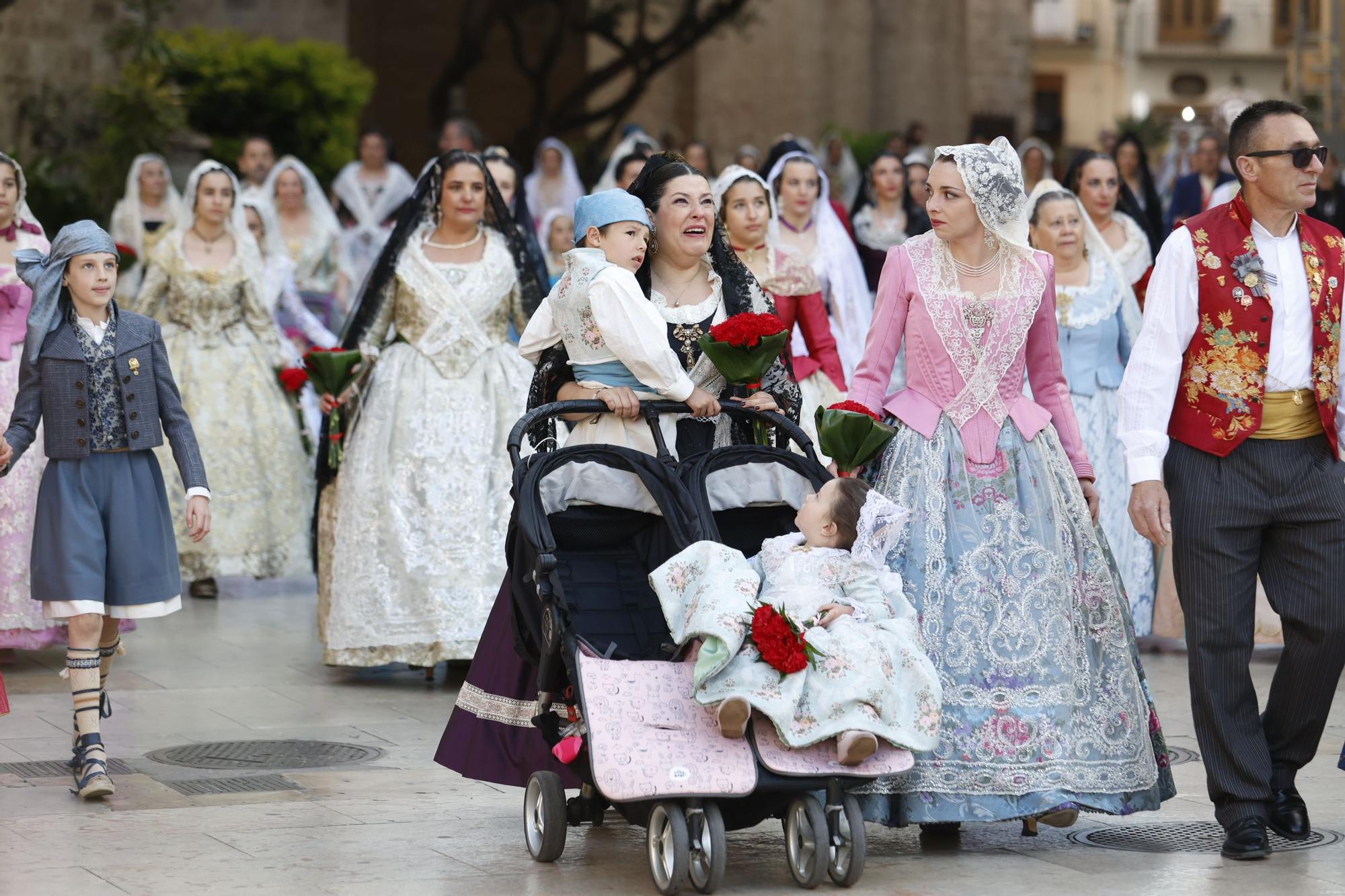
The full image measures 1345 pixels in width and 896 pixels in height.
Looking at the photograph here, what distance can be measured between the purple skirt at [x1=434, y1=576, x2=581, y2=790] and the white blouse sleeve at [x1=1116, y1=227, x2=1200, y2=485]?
1.83 m

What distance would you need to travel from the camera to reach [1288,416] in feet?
20.1

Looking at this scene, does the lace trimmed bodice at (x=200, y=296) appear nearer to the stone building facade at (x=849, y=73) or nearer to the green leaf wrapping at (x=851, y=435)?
the green leaf wrapping at (x=851, y=435)

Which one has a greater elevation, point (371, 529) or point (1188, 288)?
point (1188, 288)

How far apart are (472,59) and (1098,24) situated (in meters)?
42.1

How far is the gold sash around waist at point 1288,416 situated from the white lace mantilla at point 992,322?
72cm

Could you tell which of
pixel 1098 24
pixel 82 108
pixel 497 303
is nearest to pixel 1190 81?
pixel 1098 24

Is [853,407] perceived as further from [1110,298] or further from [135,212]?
[135,212]

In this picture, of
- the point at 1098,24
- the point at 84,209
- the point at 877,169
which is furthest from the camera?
the point at 1098,24

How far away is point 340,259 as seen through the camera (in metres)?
15.3

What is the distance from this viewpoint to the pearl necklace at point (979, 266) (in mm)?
6434

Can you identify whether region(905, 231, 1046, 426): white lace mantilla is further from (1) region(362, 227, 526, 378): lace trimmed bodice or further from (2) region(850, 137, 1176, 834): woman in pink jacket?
(1) region(362, 227, 526, 378): lace trimmed bodice

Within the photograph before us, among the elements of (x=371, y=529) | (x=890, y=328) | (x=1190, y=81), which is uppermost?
(x=1190, y=81)

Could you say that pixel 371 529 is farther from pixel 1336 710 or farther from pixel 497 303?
pixel 1336 710

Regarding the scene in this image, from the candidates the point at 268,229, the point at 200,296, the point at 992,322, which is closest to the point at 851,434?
the point at 992,322
